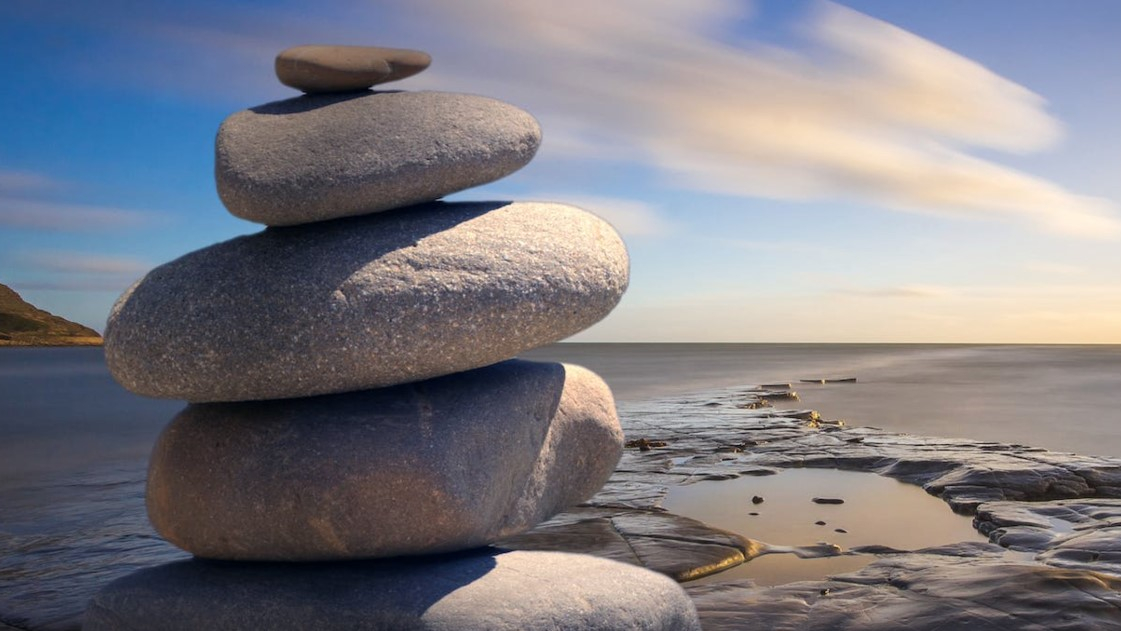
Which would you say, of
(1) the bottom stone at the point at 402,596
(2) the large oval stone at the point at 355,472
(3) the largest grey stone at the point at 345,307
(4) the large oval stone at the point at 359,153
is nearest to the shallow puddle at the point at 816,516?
(1) the bottom stone at the point at 402,596

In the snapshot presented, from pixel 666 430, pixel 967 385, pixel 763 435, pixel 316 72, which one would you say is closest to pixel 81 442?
pixel 666 430

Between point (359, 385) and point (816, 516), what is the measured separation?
5460 millimetres

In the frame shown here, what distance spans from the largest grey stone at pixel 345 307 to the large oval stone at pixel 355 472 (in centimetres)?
23

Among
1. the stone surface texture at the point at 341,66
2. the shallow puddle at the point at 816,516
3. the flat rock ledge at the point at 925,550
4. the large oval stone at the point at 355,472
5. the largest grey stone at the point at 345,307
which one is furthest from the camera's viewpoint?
the shallow puddle at the point at 816,516

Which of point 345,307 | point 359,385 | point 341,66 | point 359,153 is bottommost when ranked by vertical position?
point 359,385

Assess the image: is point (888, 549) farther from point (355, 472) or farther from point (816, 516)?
point (355, 472)

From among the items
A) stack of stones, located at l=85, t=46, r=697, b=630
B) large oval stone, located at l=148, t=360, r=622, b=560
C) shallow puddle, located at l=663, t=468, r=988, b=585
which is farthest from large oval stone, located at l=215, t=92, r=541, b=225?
shallow puddle, located at l=663, t=468, r=988, b=585

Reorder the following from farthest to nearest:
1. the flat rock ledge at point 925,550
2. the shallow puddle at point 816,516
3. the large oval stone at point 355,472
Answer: the shallow puddle at point 816,516 → the flat rock ledge at point 925,550 → the large oval stone at point 355,472

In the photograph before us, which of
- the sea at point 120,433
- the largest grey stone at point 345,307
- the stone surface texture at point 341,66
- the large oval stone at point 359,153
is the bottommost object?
the sea at point 120,433

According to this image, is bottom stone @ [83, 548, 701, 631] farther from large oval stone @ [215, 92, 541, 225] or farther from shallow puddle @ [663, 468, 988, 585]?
shallow puddle @ [663, 468, 988, 585]

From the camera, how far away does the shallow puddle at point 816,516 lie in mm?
6652

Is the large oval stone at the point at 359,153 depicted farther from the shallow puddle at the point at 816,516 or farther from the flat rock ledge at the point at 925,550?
the shallow puddle at the point at 816,516

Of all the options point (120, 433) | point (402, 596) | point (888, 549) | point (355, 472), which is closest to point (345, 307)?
point (355, 472)

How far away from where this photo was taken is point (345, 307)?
404 centimetres
